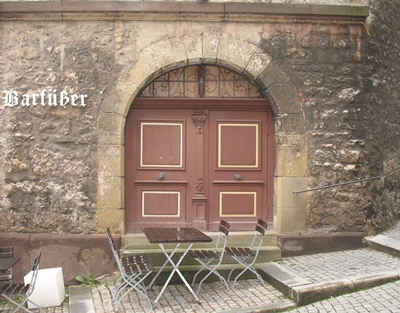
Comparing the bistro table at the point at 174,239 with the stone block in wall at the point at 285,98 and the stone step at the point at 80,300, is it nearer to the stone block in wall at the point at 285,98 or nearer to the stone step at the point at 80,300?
the stone step at the point at 80,300

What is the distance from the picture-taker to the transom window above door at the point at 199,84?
6.49 meters

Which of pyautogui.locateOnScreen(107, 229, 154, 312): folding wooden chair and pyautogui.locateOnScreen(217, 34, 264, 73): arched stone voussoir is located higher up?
pyautogui.locateOnScreen(217, 34, 264, 73): arched stone voussoir

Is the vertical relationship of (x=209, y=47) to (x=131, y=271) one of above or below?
above

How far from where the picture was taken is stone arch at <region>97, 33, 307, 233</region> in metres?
6.18

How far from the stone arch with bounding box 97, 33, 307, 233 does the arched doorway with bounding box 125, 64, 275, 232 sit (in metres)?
0.23

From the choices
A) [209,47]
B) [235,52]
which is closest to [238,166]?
[235,52]

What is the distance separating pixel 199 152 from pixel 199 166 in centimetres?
19

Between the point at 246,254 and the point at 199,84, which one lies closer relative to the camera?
the point at 246,254

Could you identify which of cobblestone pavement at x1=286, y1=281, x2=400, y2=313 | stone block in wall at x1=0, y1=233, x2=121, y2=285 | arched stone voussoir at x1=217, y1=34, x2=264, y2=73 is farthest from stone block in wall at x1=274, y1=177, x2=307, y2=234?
stone block in wall at x1=0, y1=233, x2=121, y2=285

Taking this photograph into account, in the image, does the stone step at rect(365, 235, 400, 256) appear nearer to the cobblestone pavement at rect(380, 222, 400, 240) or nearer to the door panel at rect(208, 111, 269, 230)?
the cobblestone pavement at rect(380, 222, 400, 240)

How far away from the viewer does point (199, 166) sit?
21.5 feet

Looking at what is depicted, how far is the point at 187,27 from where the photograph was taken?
6250 mm

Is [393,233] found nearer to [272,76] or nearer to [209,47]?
[272,76]

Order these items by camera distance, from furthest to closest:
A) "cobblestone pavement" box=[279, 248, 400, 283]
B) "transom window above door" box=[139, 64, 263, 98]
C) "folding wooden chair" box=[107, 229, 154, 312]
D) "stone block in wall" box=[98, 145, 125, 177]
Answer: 1. "transom window above door" box=[139, 64, 263, 98]
2. "stone block in wall" box=[98, 145, 125, 177]
3. "cobblestone pavement" box=[279, 248, 400, 283]
4. "folding wooden chair" box=[107, 229, 154, 312]
